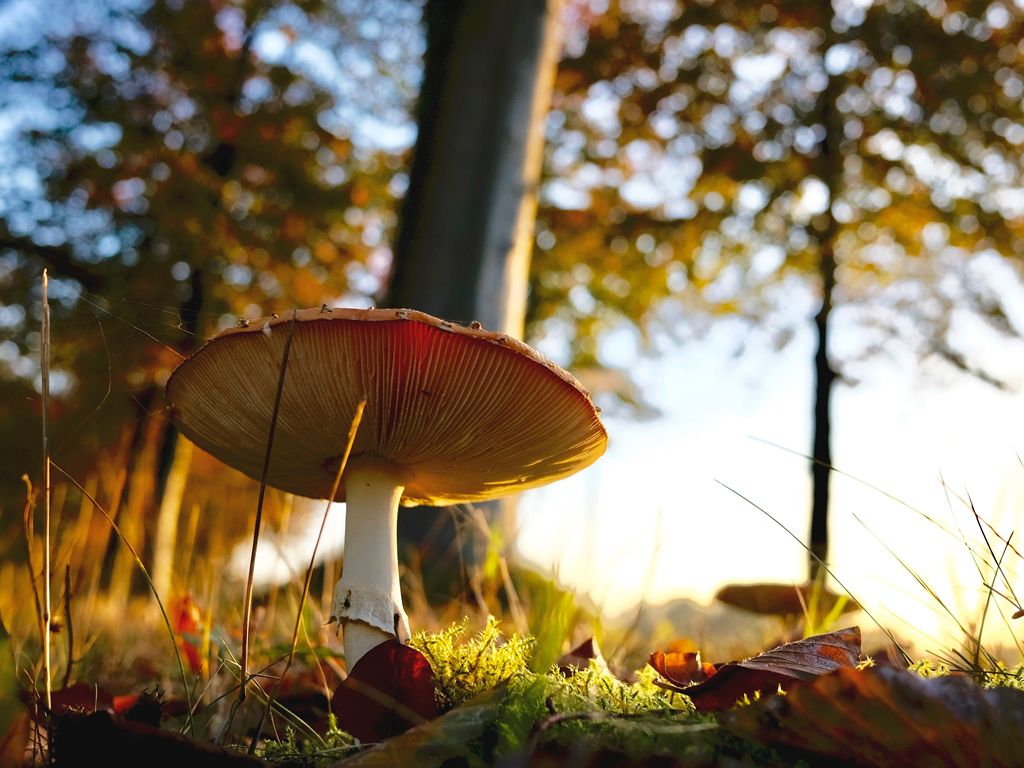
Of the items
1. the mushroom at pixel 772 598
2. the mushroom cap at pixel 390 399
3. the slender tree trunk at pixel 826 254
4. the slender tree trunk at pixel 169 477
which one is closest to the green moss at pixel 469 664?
the mushroom cap at pixel 390 399

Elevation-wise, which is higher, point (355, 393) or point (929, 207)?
point (929, 207)

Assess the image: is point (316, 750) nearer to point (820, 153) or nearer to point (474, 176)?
point (474, 176)

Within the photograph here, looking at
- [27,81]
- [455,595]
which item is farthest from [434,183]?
[27,81]

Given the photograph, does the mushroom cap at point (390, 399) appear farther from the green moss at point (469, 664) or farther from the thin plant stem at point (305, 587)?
the green moss at point (469, 664)

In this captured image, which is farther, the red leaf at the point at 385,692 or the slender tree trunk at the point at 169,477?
the slender tree trunk at the point at 169,477

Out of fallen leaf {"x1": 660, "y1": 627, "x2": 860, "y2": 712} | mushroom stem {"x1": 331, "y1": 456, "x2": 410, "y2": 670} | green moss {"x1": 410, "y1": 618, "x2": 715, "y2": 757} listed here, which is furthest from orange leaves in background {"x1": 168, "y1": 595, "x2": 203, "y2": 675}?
fallen leaf {"x1": 660, "y1": 627, "x2": 860, "y2": 712}

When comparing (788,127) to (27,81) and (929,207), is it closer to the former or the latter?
(929,207)

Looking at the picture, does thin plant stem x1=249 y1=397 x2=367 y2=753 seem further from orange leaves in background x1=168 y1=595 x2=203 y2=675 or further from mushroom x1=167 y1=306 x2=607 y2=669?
orange leaves in background x1=168 y1=595 x2=203 y2=675
